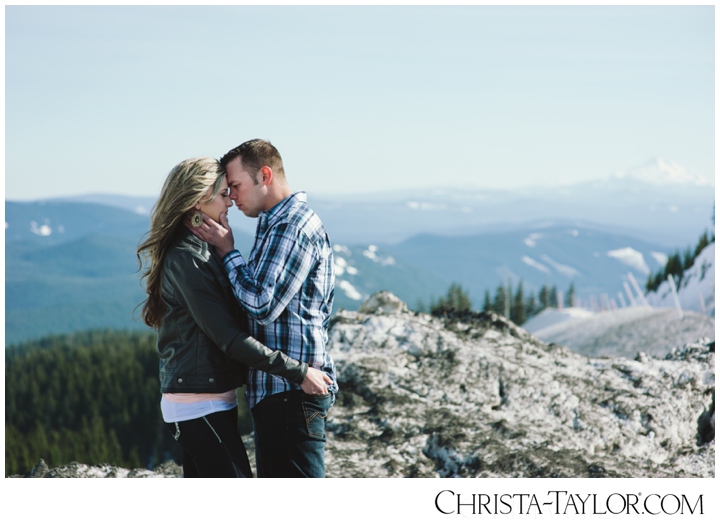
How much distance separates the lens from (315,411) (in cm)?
418

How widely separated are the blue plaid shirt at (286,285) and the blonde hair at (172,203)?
34 centimetres

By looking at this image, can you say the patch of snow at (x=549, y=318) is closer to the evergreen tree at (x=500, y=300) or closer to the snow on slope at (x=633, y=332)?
the snow on slope at (x=633, y=332)

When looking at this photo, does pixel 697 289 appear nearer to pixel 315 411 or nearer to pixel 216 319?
pixel 315 411

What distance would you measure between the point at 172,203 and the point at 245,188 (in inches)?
16.5

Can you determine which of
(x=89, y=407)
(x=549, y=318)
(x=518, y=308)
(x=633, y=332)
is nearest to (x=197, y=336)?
(x=633, y=332)

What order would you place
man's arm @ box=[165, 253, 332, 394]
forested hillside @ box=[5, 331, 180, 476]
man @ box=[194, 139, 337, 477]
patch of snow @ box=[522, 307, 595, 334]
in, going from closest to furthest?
man's arm @ box=[165, 253, 332, 394], man @ box=[194, 139, 337, 477], patch of snow @ box=[522, 307, 595, 334], forested hillside @ box=[5, 331, 180, 476]

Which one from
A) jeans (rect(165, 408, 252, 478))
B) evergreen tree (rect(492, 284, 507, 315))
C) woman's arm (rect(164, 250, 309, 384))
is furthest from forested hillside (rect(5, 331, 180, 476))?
woman's arm (rect(164, 250, 309, 384))

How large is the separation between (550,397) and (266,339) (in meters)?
4.19

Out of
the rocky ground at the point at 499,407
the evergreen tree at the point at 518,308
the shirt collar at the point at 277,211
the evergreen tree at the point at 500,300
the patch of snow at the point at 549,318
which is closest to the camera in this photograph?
the shirt collar at the point at 277,211

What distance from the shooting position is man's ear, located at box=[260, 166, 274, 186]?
4203 mm

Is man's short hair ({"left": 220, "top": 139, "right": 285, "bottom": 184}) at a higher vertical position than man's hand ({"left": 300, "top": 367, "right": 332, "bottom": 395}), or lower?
higher

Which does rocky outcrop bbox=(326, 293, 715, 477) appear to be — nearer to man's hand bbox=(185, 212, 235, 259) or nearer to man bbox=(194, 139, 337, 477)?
man bbox=(194, 139, 337, 477)

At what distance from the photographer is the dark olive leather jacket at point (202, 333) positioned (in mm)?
3941

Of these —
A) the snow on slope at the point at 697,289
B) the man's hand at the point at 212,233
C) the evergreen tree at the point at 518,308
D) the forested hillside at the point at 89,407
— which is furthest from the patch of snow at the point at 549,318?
the forested hillside at the point at 89,407
